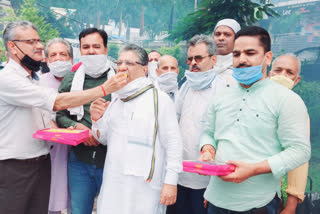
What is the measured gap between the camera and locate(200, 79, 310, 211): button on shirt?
157cm

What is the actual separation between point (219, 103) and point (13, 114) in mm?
1816

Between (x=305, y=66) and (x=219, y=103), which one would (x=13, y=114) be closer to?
(x=219, y=103)

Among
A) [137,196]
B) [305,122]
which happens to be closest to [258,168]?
[305,122]

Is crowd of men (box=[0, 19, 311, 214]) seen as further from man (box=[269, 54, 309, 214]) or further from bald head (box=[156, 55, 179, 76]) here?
bald head (box=[156, 55, 179, 76])

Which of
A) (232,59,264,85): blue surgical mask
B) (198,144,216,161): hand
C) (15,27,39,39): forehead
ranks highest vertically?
(15,27,39,39): forehead

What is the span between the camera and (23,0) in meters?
16.7

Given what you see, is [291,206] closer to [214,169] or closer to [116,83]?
[214,169]

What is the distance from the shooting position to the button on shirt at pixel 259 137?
1.57m

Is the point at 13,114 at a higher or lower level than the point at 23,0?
lower

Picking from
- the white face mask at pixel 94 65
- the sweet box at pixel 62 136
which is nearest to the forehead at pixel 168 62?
the white face mask at pixel 94 65

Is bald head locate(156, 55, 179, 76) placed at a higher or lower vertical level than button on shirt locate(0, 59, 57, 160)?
higher

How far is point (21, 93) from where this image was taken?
2303mm

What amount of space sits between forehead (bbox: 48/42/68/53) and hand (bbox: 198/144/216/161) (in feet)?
7.56

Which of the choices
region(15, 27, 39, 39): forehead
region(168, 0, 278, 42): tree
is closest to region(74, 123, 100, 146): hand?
region(15, 27, 39, 39): forehead
